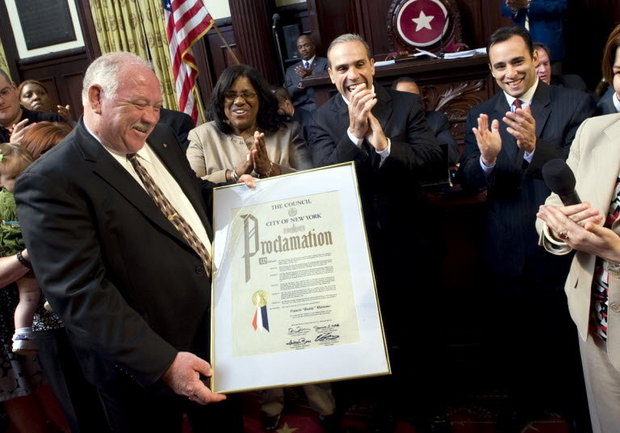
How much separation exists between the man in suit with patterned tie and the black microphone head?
4.54 meters

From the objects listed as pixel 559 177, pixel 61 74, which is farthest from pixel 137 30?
pixel 559 177

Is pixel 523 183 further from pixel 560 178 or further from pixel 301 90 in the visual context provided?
pixel 301 90

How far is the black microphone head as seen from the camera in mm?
1399

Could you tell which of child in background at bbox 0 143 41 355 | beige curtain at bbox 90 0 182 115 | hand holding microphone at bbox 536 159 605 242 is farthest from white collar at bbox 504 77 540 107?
beige curtain at bbox 90 0 182 115

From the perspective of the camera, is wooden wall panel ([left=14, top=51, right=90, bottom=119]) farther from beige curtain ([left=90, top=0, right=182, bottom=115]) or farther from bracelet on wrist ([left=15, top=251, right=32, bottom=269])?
bracelet on wrist ([left=15, top=251, right=32, bottom=269])

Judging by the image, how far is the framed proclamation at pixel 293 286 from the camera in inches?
64.2

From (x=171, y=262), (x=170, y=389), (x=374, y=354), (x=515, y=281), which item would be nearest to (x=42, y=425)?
(x=170, y=389)

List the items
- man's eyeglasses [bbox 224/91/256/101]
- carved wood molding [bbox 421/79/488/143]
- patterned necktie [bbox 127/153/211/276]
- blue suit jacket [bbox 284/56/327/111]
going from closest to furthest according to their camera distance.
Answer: patterned necktie [bbox 127/153/211/276]
man's eyeglasses [bbox 224/91/256/101]
carved wood molding [bbox 421/79/488/143]
blue suit jacket [bbox 284/56/327/111]

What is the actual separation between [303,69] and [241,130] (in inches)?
141

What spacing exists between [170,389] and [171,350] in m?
0.18

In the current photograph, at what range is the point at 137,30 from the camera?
7520 mm

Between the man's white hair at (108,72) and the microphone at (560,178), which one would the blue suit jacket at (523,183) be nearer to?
the microphone at (560,178)

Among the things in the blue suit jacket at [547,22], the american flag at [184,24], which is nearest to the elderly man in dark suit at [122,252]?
the american flag at [184,24]

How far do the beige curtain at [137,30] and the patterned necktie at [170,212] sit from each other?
6.10 m
